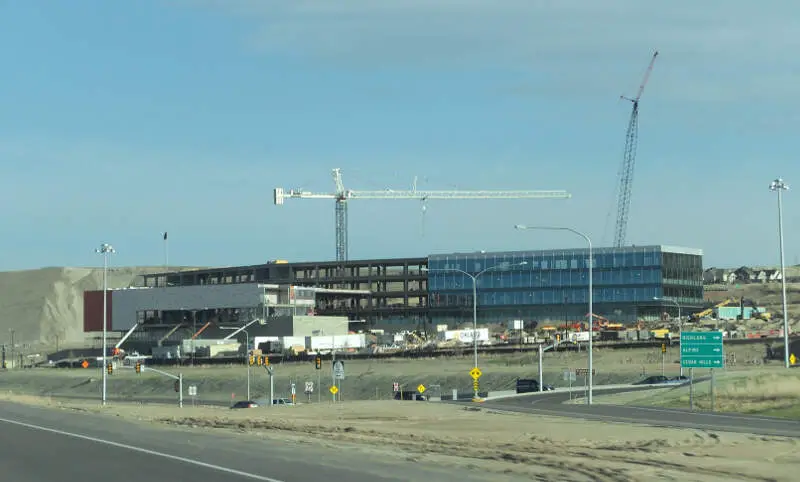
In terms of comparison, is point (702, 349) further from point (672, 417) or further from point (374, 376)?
point (374, 376)

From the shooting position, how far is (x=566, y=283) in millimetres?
178375

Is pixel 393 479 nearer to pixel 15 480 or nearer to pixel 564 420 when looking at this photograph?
pixel 15 480

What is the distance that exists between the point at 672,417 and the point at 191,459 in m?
28.8

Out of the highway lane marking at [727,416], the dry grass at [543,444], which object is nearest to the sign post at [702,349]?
the highway lane marking at [727,416]

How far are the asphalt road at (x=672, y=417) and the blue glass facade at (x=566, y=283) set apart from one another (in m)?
110

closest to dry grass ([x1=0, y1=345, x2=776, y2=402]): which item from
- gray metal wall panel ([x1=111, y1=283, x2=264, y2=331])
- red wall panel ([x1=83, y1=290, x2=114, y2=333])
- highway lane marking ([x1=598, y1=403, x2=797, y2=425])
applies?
gray metal wall panel ([x1=111, y1=283, x2=264, y2=331])

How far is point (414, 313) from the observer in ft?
624

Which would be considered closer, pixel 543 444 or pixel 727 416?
pixel 543 444

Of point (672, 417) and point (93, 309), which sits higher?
point (93, 309)

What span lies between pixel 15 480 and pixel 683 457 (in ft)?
62.1

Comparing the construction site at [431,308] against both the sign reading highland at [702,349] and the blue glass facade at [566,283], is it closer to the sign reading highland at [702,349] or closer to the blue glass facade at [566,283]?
the blue glass facade at [566,283]

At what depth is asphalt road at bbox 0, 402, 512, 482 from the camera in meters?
25.5

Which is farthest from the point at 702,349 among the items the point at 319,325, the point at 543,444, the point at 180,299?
the point at 180,299

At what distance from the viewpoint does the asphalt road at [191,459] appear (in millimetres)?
25484
